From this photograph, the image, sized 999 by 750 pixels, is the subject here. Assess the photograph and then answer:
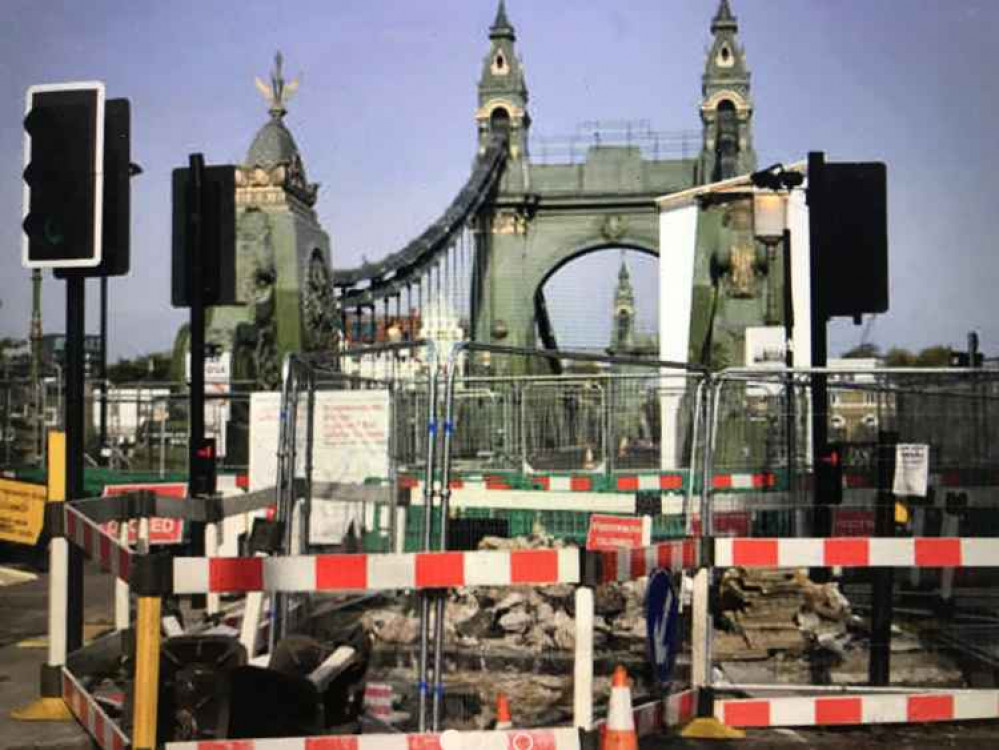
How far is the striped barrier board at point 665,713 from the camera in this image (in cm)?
572

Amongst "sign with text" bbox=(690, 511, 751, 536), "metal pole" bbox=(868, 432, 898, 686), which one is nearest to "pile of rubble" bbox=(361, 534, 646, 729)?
"sign with text" bbox=(690, 511, 751, 536)

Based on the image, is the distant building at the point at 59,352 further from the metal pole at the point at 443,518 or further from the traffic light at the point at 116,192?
the metal pole at the point at 443,518

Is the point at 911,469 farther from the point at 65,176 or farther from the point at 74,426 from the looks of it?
the point at 65,176

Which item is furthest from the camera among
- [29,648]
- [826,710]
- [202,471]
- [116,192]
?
[202,471]

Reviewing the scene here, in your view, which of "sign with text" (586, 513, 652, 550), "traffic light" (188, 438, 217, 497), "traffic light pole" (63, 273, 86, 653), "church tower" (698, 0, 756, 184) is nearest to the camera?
"traffic light pole" (63, 273, 86, 653)

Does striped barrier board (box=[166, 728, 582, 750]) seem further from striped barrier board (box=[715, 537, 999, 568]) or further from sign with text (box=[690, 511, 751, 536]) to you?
sign with text (box=[690, 511, 751, 536])

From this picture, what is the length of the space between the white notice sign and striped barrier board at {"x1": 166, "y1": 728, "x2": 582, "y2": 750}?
2962 millimetres

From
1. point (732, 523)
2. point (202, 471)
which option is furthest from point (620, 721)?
point (202, 471)

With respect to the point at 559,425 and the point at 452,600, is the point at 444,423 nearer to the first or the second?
the point at 452,600

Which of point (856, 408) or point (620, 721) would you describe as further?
point (856, 408)

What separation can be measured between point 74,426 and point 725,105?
63.4 m

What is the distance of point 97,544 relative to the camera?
5.56 meters

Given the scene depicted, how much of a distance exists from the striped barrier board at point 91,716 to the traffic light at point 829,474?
4254 mm

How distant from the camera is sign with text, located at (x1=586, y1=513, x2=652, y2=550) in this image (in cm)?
809
